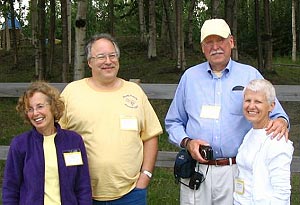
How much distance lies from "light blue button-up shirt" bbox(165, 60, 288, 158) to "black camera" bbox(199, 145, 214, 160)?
66 mm

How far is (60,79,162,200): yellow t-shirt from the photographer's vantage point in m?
3.01

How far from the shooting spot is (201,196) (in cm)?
315

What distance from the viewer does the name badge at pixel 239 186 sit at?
2844mm

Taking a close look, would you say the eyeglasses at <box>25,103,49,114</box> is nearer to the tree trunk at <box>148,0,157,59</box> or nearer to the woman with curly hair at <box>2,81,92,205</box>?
the woman with curly hair at <box>2,81,92,205</box>

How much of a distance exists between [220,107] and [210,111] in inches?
2.5

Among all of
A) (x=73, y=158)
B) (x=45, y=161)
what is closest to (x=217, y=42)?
(x=73, y=158)

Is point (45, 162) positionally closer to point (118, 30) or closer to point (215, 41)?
point (215, 41)

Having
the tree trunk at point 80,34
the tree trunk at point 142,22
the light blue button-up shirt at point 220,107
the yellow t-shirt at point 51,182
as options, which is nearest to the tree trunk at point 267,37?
the tree trunk at point 142,22

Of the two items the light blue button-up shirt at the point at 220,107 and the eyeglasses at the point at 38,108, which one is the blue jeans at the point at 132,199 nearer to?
the light blue button-up shirt at the point at 220,107

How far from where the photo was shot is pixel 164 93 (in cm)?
457

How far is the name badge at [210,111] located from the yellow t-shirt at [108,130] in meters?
0.38

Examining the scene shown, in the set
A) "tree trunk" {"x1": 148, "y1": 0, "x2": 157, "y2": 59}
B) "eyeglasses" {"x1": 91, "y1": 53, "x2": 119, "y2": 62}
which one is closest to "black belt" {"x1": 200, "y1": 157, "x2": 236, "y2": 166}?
"eyeglasses" {"x1": 91, "y1": 53, "x2": 119, "y2": 62}

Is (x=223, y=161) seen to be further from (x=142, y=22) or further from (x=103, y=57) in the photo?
(x=142, y=22)

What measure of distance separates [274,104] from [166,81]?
10024mm
